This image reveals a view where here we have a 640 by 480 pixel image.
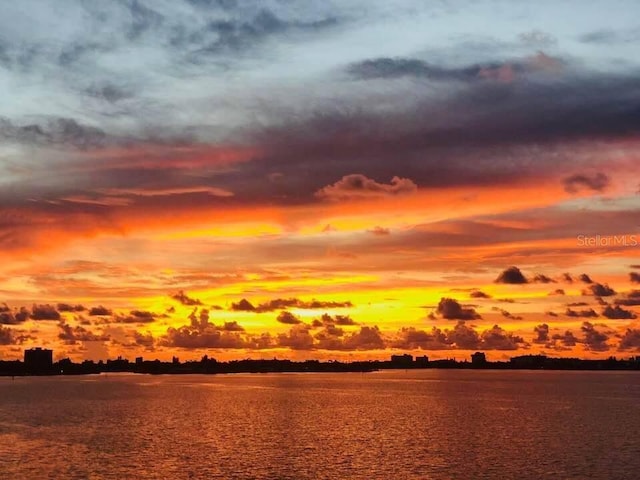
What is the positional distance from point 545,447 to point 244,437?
53.2 metres

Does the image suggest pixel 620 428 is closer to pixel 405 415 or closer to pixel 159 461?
pixel 405 415

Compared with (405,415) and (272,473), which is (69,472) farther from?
(405,415)

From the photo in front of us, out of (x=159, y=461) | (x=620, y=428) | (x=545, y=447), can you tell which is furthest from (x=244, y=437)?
(x=620, y=428)

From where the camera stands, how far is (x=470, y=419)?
176m

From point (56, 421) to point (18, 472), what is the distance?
81988mm

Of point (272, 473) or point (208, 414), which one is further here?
point (208, 414)

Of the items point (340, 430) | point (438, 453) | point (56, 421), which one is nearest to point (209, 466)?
point (438, 453)

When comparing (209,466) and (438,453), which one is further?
(438,453)

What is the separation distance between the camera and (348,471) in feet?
319

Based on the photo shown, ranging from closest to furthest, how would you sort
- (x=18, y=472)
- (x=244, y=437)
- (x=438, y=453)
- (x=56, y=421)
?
(x=18, y=472) < (x=438, y=453) < (x=244, y=437) < (x=56, y=421)

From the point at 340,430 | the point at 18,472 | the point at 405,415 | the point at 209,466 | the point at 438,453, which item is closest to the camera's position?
the point at 18,472

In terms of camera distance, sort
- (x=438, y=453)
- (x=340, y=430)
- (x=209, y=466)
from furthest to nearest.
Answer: (x=340, y=430)
(x=438, y=453)
(x=209, y=466)

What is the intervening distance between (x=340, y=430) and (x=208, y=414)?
55.2m

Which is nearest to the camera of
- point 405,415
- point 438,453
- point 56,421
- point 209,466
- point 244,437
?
point 209,466
